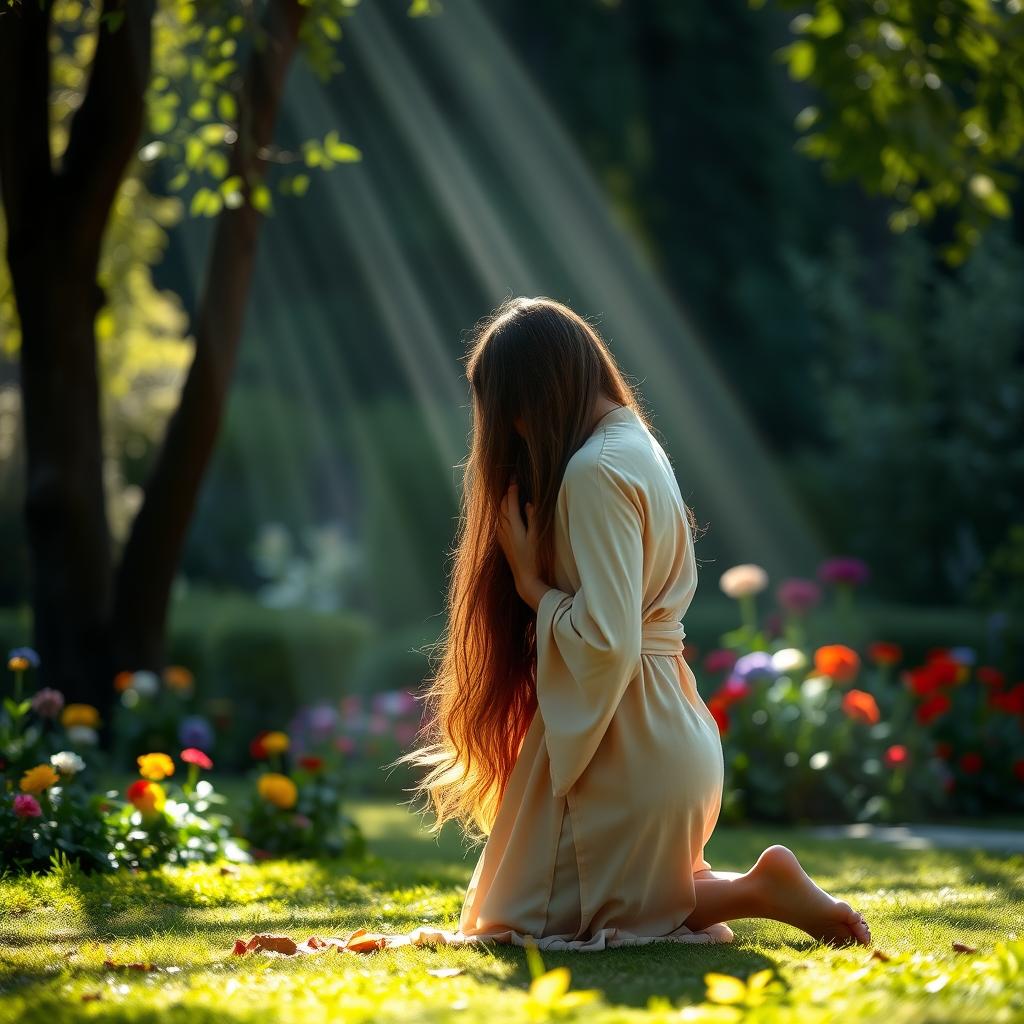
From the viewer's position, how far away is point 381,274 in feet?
73.6

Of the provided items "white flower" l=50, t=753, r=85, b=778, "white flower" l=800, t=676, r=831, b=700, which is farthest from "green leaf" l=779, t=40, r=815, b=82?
"white flower" l=50, t=753, r=85, b=778

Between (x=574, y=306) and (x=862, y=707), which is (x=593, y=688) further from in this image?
(x=574, y=306)

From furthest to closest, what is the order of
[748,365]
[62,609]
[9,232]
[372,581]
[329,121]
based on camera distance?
[329,121], [748,365], [372,581], [62,609], [9,232]

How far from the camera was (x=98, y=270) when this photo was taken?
5.89 m

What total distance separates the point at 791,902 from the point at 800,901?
22mm

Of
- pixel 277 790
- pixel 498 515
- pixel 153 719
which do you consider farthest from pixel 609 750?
pixel 153 719

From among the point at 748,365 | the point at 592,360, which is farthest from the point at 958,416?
the point at 592,360

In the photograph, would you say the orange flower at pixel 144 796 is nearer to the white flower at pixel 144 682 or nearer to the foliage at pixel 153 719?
the white flower at pixel 144 682

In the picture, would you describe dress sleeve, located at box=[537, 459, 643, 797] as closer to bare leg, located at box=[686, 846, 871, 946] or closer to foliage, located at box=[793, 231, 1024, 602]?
bare leg, located at box=[686, 846, 871, 946]

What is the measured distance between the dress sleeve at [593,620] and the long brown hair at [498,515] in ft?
0.63

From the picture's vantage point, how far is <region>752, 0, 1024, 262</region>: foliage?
6.56 m

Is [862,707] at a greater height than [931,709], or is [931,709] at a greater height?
[862,707]

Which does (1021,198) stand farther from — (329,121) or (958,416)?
(329,121)

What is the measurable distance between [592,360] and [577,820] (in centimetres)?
119
